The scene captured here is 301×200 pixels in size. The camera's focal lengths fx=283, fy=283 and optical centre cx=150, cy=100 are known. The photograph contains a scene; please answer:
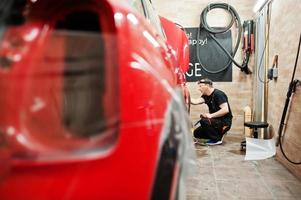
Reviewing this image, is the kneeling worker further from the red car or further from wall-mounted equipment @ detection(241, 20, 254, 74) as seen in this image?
the red car

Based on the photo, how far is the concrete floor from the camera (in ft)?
7.66

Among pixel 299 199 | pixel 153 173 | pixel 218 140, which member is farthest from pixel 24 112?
pixel 218 140

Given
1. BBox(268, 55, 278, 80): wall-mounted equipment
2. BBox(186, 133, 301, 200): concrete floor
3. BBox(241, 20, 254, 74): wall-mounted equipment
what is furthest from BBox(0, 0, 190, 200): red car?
BBox(241, 20, 254, 74): wall-mounted equipment

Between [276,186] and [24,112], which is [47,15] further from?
[276,186]

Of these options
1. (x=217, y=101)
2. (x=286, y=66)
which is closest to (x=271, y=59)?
(x=286, y=66)

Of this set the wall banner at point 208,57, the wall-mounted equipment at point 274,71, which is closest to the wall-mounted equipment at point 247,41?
the wall banner at point 208,57

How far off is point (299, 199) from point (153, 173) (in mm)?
2099

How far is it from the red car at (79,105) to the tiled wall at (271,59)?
101 inches

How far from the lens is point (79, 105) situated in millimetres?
598

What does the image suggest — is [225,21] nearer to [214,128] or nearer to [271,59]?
[271,59]

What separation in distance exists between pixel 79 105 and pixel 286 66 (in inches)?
121

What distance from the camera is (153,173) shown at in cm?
63

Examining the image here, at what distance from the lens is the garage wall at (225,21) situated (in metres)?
5.04

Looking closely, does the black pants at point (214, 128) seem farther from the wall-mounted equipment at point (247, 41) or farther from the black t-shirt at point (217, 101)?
the wall-mounted equipment at point (247, 41)
